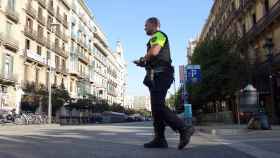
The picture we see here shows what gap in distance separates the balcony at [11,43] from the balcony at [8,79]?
8.79ft

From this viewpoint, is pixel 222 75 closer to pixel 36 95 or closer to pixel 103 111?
pixel 36 95

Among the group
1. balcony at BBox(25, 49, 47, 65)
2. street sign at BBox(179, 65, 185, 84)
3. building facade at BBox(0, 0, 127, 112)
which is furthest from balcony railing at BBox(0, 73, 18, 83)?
street sign at BBox(179, 65, 185, 84)

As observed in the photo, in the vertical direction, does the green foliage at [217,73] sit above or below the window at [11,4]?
below

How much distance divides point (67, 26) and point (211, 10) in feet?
72.3

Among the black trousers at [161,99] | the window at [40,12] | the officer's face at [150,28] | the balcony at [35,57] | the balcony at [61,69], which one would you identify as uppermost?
the window at [40,12]

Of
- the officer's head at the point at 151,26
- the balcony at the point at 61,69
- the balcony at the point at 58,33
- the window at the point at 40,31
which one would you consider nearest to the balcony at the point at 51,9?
the balcony at the point at 58,33

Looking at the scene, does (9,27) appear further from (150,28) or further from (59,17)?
(150,28)

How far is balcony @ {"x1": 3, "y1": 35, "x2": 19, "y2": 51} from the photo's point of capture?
119 ft

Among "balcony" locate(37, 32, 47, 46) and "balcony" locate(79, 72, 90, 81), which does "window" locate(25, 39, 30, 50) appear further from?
"balcony" locate(79, 72, 90, 81)

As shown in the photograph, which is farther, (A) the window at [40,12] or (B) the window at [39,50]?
(A) the window at [40,12]

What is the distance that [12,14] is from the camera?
37688 mm

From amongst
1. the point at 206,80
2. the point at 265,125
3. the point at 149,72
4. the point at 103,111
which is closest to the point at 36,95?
the point at 206,80

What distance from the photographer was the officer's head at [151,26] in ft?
20.0

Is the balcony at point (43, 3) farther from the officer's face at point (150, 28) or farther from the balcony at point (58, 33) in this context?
the officer's face at point (150, 28)
